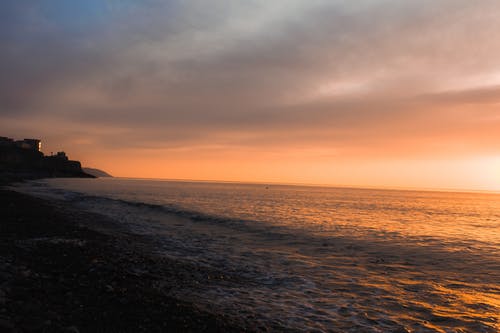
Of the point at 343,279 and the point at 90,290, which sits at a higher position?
Answer: the point at 90,290

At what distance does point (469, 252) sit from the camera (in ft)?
76.8

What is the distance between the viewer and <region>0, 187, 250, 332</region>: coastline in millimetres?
7684

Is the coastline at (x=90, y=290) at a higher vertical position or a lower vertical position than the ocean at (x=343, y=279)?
higher

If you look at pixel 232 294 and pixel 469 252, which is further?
pixel 469 252

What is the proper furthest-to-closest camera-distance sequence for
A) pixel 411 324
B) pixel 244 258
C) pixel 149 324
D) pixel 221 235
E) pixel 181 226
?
pixel 181 226 < pixel 221 235 < pixel 244 258 < pixel 411 324 < pixel 149 324

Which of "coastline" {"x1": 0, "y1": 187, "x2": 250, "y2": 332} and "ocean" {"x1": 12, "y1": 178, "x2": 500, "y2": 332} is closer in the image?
"coastline" {"x1": 0, "y1": 187, "x2": 250, "y2": 332}

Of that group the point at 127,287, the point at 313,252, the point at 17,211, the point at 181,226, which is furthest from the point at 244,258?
the point at 17,211

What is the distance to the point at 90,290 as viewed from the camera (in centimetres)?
988

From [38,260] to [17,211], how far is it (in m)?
18.5

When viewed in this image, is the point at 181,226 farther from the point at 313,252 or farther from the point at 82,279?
the point at 82,279

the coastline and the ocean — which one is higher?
the coastline

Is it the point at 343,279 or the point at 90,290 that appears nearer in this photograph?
the point at 90,290

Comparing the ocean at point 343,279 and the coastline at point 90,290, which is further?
the ocean at point 343,279

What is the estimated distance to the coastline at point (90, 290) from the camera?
25.2ft
